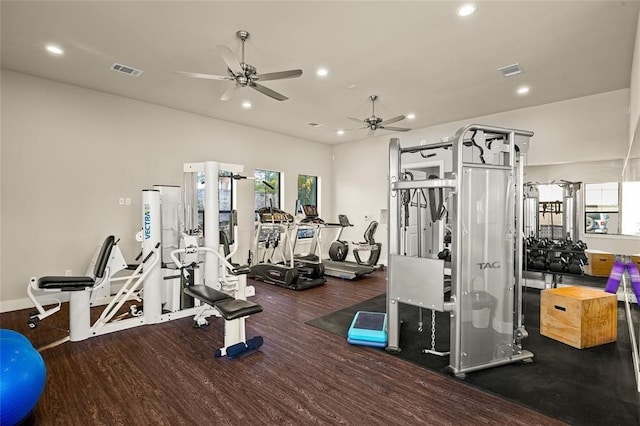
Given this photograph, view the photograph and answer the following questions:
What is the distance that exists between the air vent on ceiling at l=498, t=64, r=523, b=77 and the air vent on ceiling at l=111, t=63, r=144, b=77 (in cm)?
495

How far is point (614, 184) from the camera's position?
476 cm

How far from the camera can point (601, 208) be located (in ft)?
15.7

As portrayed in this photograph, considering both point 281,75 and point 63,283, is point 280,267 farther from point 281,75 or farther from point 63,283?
point 281,75

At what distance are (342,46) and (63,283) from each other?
3876mm

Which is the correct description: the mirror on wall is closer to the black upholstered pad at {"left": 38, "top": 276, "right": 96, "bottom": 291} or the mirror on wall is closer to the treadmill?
the treadmill

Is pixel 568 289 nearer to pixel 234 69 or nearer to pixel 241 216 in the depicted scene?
pixel 234 69

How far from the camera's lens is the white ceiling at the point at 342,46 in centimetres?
295

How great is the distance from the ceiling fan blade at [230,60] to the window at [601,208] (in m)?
5.57

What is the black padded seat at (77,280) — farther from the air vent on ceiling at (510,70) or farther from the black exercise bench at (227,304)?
the air vent on ceiling at (510,70)

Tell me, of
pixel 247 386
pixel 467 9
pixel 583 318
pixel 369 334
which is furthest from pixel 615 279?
pixel 247 386

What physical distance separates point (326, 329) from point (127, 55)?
4125 mm

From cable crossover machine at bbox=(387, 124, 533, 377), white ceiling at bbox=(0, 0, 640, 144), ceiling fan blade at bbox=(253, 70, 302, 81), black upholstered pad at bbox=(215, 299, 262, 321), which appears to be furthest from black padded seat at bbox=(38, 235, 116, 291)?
cable crossover machine at bbox=(387, 124, 533, 377)

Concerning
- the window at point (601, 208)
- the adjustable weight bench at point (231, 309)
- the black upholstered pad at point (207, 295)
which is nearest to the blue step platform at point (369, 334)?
the adjustable weight bench at point (231, 309)

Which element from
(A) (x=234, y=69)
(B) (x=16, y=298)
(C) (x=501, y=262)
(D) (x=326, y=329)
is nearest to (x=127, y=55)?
(A) (x=234, y=69)
